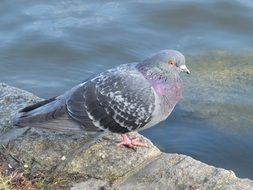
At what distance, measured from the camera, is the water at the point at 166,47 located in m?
7.63

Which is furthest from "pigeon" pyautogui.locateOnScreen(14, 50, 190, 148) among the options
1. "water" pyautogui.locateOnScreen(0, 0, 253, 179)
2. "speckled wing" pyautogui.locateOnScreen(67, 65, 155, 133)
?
"water" pyautogui.locateOnScreen(0, 0, 253, 179)

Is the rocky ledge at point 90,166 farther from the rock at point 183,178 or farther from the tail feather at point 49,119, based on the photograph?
the tail feather at point 49,119

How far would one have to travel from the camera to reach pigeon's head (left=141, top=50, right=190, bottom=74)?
208 inches

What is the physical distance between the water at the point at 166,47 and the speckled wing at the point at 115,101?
212 centimetres

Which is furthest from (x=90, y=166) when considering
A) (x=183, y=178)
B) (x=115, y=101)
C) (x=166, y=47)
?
(x=166, y=47)

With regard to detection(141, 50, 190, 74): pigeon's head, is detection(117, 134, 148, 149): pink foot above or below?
below

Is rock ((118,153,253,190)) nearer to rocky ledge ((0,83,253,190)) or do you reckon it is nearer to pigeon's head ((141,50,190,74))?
rocky ledge ((0,83,253,190))

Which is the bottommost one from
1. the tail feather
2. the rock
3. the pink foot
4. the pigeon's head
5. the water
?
the water

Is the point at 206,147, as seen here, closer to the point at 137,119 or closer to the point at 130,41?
the point at 137,119

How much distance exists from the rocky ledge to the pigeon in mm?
246

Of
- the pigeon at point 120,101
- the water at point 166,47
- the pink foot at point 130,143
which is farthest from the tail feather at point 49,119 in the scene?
the water at point 166,47

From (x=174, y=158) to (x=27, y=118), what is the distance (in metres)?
1.38

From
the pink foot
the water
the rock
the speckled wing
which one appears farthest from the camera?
the water

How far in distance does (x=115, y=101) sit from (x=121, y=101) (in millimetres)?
54
